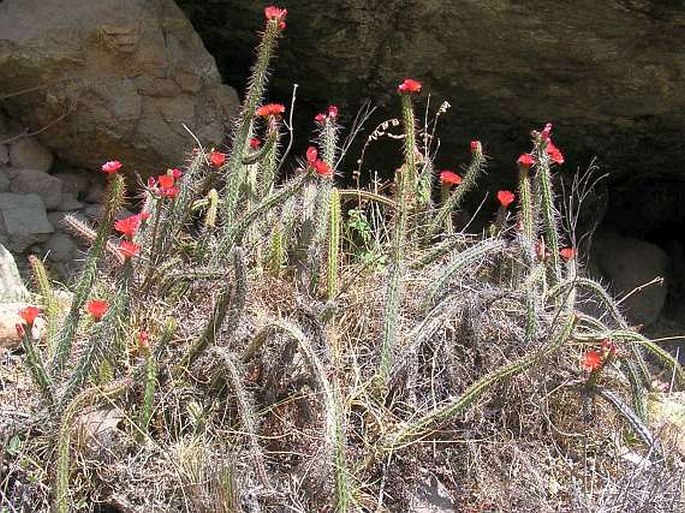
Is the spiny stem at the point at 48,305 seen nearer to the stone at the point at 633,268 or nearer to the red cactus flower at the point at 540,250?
the red cactus flower at the point at 540,250

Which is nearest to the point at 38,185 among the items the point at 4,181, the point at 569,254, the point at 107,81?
the point at 4,181

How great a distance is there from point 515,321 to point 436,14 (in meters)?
1.56

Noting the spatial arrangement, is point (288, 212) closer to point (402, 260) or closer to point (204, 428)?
point (402, 260)

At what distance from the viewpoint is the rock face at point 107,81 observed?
14.3ft

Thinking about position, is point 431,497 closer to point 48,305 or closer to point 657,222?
point 48,305

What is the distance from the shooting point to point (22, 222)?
4.21 meters

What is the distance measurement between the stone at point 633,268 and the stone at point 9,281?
312 centimetres

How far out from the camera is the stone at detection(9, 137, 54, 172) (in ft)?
14.6

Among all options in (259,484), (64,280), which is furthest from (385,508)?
(64,280)

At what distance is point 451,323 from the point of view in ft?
11.1

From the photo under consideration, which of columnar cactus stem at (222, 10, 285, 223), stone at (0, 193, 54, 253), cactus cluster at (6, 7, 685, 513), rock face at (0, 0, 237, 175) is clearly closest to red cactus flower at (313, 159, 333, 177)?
cactus cluster at (6, 7, 685, 513)

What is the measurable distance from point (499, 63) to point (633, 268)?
5.49 ft

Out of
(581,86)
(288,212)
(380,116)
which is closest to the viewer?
(288,212)

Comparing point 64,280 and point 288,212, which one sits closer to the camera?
point 288,212
